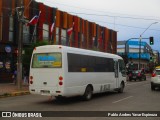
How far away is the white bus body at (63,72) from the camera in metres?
14.8

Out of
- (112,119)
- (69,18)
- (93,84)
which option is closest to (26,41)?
(69,18)

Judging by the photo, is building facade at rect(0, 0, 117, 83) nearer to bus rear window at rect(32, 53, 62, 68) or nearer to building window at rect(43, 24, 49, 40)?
building window at rect(43, 24, 49, 40)

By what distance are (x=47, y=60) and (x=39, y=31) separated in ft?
65.0

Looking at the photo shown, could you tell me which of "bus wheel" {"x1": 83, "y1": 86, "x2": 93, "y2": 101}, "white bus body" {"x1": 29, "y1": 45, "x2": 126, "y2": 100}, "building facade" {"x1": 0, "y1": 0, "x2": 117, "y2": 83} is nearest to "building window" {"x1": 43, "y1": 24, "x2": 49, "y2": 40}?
"building facade" {"x1": 0, "y1": 0, "x2": 117, "y2": 83}

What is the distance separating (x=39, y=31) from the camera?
34.8 meters

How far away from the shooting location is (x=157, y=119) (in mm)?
10805

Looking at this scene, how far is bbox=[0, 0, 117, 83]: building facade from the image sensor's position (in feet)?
99.3

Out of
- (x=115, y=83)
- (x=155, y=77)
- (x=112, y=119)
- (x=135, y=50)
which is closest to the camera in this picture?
(x=112, y=119)

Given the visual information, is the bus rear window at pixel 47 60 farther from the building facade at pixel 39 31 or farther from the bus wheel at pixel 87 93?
the building facade at pixel 39 31

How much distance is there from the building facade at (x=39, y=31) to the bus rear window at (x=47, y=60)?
789 centimetres

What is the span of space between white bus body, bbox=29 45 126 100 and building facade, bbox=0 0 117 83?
802 cm

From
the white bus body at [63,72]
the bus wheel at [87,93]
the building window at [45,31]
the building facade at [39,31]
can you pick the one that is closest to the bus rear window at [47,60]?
the white bus body at [63,72]

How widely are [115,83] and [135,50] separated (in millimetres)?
99631

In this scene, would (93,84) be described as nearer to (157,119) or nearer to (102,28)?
(157,119)
